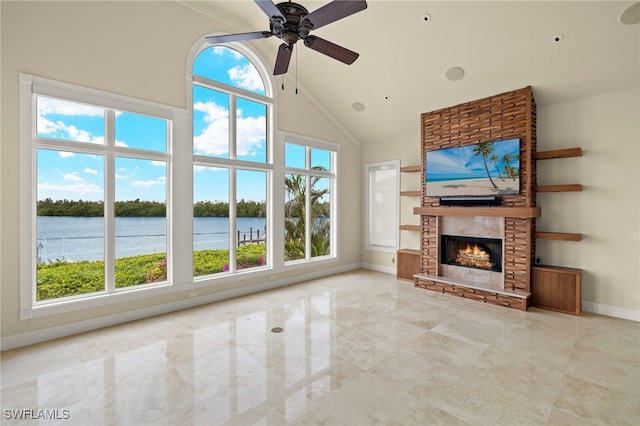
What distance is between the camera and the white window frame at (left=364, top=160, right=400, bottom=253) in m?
7.10

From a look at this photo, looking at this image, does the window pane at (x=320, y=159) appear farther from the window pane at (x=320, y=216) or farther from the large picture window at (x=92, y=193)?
the large picture window at (x=92, y=193)

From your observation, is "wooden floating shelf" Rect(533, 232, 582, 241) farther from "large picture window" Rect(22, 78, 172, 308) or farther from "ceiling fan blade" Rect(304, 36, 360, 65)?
"large picture window" Rect(22, 78, 172, 308)

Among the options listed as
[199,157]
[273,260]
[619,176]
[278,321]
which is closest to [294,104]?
[199,157]

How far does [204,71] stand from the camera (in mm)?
5035

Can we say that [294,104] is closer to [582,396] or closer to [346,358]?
[346,358]

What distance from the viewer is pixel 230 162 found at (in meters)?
5.29

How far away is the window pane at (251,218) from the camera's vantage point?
554cm

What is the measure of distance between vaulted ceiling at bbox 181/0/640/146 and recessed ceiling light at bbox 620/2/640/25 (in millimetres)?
45

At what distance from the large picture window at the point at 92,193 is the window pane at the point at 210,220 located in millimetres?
480

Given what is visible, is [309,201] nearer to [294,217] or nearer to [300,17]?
[294,217]

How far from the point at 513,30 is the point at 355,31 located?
2217 millimetres

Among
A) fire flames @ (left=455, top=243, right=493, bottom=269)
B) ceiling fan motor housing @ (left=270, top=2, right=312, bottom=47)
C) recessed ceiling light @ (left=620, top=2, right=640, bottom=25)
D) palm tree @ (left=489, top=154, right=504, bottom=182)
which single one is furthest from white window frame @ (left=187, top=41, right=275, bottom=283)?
recessed ceiling light @ (left=620, top=2, right=640, bottom=25)

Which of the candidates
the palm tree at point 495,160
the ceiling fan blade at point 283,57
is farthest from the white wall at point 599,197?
the ceiling fan blade at point 283,57

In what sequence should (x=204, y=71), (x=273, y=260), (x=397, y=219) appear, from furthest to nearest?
(x=397, y=219), (x=273, y=260), (x=204, y=71)
